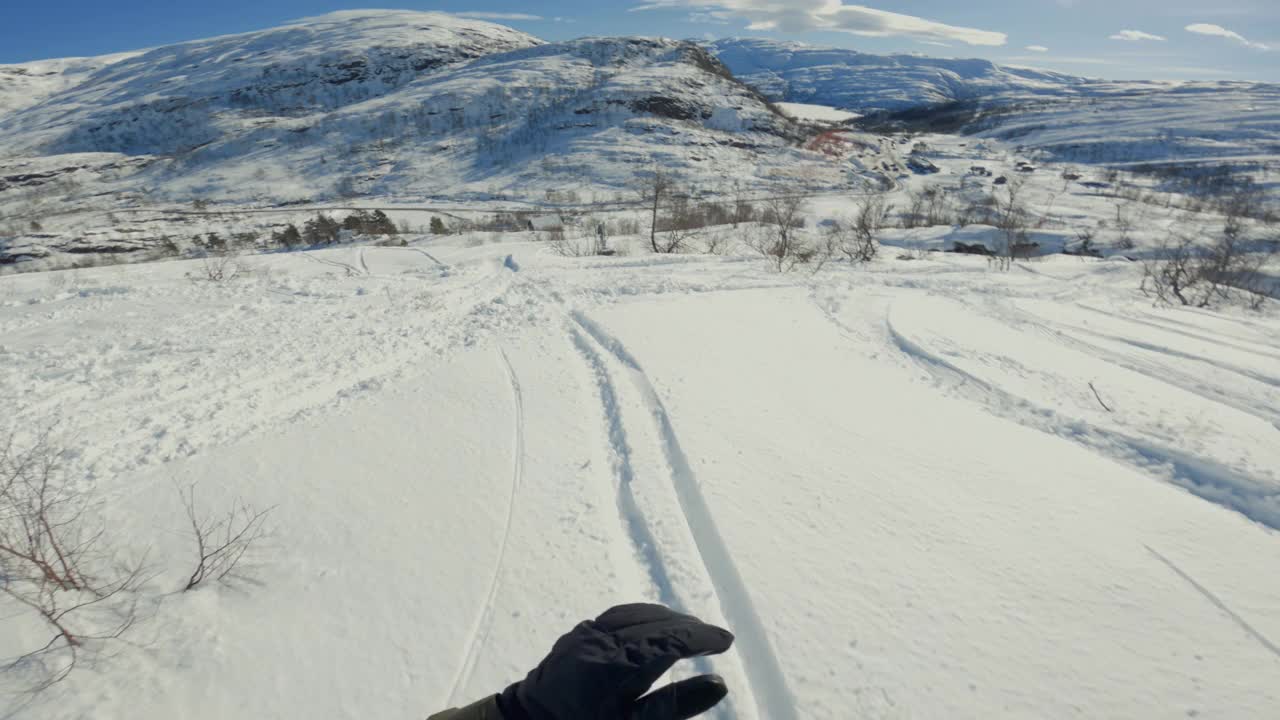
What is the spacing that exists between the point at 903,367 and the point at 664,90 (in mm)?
90064

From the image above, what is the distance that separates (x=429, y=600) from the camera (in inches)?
143

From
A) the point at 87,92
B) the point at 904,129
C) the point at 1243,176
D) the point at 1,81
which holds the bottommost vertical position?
the point at 1243,176

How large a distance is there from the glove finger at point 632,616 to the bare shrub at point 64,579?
336 centimetres

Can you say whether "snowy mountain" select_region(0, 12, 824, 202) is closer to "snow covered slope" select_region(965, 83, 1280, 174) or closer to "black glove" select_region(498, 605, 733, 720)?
"black glove" select_region(498, 605, 733, 720)

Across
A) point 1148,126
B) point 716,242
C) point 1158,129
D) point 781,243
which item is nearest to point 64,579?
point 781,243

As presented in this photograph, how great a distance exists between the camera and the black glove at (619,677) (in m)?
2.01

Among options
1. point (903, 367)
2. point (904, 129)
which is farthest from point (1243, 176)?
point (903, 367)

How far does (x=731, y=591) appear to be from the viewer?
12.1 feet

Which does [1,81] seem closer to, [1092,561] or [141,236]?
[141,236]

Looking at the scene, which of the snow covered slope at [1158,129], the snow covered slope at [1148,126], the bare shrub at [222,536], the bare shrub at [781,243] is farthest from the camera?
the snow covered slope at [1148,126]

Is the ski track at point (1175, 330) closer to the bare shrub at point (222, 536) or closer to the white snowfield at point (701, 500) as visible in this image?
the white snowfield at point (701, 500)

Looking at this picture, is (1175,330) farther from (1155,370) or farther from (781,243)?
(781,243)

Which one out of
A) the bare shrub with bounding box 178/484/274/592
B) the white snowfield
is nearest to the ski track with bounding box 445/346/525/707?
the white snowfield

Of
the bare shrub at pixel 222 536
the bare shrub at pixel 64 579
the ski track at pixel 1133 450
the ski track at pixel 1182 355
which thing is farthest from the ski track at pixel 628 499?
the ski track at pixel 1182 355
